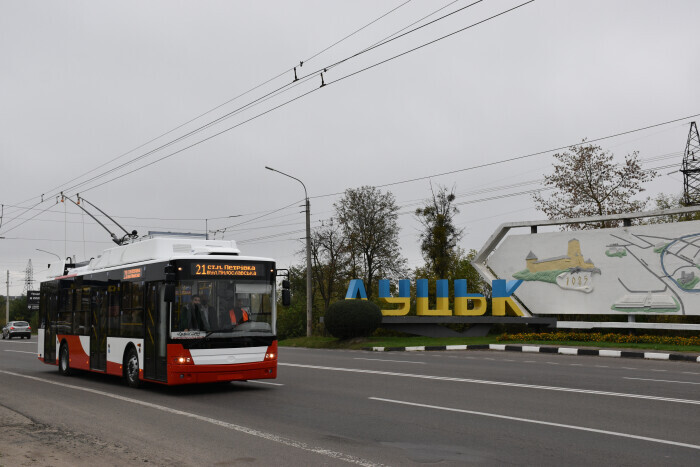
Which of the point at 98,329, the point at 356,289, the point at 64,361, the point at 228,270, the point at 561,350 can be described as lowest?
the point at 561,350

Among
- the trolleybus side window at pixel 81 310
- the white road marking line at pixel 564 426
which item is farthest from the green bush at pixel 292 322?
the white road marking line at pixel 564 426

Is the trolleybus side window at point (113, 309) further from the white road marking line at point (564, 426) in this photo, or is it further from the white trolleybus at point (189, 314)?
the white road marking line at point (564, 426)

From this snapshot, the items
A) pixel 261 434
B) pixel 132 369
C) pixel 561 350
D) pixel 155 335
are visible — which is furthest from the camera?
pixel 561 350

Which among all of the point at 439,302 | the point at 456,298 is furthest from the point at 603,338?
the point at 439,302

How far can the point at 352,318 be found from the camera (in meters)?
33.1

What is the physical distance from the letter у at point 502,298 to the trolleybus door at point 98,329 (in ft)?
Result: 73.7

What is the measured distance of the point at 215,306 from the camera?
13.9m

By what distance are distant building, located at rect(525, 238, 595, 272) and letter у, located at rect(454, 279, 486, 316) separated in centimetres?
300

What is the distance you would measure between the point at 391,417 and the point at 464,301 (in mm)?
26507

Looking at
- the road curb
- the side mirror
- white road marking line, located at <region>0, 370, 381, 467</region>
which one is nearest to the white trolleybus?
the side mirror

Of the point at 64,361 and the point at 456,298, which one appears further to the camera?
the point at 456,298

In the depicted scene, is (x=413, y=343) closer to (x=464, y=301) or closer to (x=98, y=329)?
(x=464, y=301)

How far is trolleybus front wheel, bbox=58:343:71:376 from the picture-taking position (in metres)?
19.4

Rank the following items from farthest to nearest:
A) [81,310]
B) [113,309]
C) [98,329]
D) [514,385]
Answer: [81,310]
[98,329]
[113,309]
[514,385]
